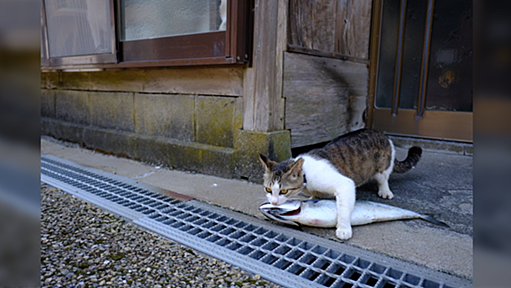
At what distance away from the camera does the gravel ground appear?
1.66 meters

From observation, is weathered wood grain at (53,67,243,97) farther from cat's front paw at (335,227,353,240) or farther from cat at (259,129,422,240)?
cat's front paw at (335,227,353,240)

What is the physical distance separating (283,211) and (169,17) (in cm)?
258

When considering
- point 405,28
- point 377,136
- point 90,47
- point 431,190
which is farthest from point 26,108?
point 405,28

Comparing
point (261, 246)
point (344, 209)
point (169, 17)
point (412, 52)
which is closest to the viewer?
point (261, 246)

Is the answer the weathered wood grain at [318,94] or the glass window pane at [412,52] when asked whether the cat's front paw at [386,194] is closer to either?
the weathered wood grain at [318,94]

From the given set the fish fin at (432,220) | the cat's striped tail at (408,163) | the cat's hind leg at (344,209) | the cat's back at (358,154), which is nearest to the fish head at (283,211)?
the cat's hind leg at (344,209)

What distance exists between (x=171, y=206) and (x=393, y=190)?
198 centimetres

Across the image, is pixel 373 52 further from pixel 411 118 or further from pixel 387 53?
pixel 411 118

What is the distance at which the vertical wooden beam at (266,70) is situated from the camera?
302 cm

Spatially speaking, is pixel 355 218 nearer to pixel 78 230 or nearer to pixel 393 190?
pixel 393 190

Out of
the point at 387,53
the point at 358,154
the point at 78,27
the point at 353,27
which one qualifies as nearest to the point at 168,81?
the point at 78,27

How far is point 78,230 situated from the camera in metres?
2.25

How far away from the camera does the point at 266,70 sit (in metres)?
3.06

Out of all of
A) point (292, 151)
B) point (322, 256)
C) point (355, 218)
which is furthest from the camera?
point (292, 151)
